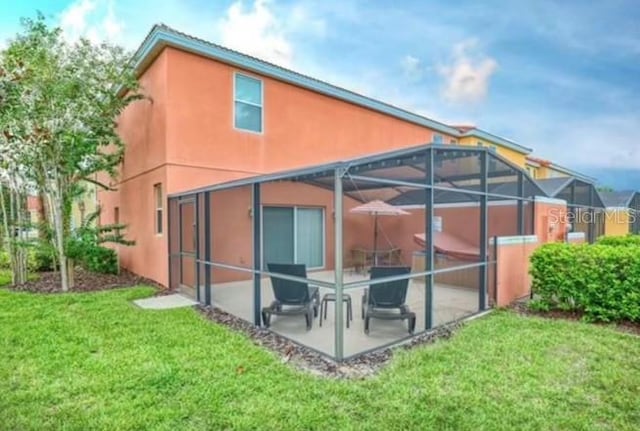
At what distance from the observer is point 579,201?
12250mm

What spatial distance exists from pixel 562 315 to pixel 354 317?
3.70 metres

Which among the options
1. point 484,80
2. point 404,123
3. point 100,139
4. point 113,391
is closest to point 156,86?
point 100,139

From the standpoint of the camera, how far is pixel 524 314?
6.93 metres

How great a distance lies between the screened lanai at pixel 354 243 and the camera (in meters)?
5.58

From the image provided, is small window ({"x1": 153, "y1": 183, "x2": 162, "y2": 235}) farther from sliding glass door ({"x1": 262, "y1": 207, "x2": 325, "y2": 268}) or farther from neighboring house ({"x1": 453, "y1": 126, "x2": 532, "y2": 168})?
neighboring house ({"x1": 453, "y1": 126, "x2": 532, "y2": 168})

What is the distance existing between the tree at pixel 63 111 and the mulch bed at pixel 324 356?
230 inches

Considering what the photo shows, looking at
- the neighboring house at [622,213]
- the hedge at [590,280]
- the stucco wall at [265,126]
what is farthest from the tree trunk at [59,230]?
the neighboring house at [622,213]

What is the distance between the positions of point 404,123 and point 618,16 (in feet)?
22.5

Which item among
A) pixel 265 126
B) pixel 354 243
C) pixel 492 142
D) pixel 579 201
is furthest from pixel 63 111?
pixel 492 142

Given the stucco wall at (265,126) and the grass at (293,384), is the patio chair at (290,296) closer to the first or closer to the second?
the grass at (293,384)

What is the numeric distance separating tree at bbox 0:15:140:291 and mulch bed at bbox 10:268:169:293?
457 millimetres

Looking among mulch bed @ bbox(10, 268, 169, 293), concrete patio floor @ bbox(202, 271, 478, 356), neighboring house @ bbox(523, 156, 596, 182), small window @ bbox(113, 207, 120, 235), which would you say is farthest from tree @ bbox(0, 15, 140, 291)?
neighboring house @ bbox(523, 156, 596, 182)

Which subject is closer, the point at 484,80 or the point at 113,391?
the point at 113,391

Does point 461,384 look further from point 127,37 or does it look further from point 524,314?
point 127,37
